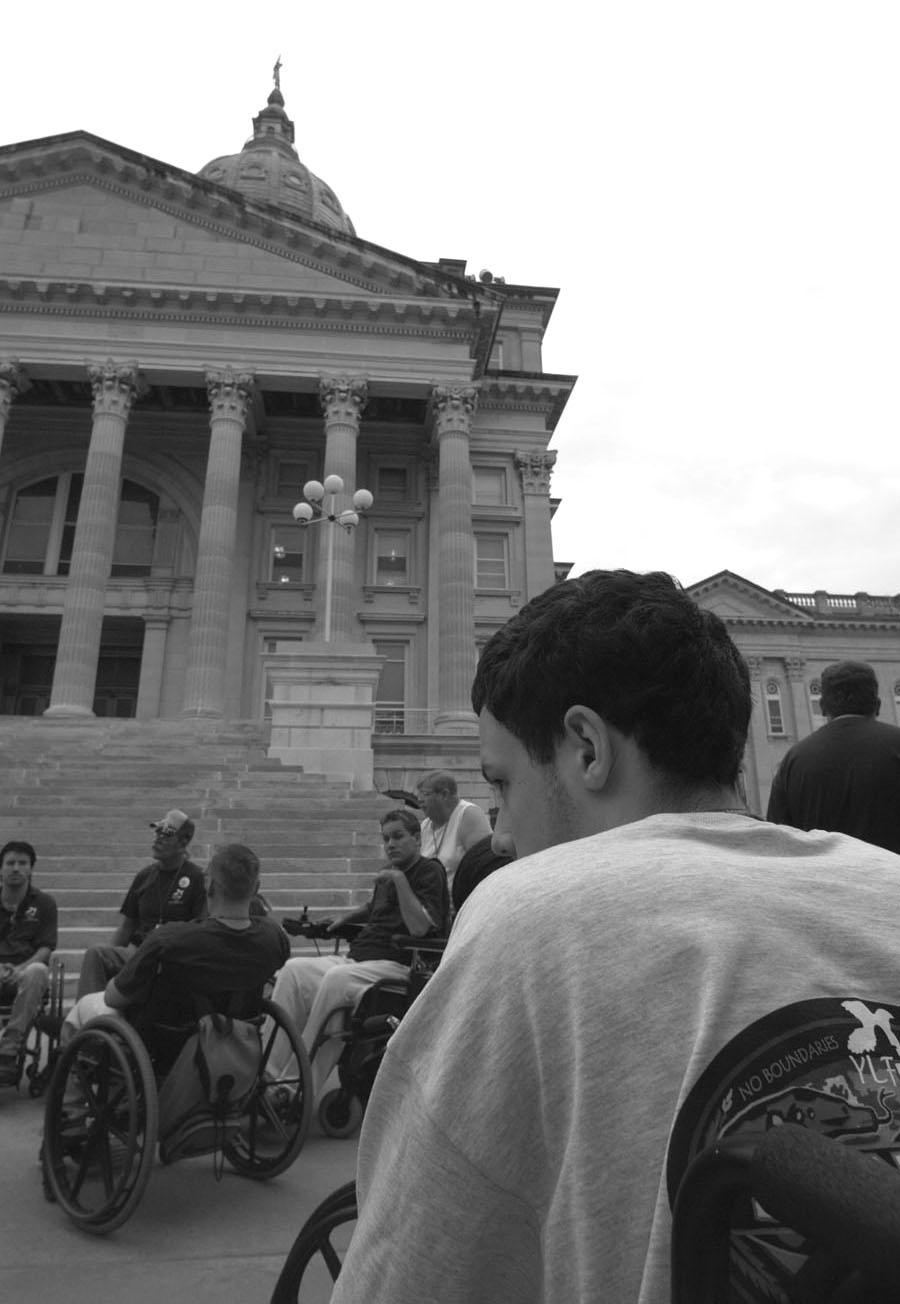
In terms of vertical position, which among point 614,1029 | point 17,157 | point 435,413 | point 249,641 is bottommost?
point 614,1029

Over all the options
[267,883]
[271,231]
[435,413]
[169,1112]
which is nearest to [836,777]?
[169,1112]

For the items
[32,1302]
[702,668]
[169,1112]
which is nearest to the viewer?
[702,668]

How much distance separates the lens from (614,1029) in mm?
929

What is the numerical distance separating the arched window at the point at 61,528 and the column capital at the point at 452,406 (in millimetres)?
10331

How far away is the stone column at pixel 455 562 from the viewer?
939 inches

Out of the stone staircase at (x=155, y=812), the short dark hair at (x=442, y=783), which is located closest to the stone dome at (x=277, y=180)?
the stone staircase at (x=155, y=812)

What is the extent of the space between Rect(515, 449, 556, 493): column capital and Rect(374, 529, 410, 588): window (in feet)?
15.2

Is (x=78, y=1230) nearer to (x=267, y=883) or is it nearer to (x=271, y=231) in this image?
(x=267, y=883)

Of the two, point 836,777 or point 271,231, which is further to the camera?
point 271,231

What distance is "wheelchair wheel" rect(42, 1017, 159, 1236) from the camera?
11.9 ft

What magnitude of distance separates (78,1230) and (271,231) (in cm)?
2818

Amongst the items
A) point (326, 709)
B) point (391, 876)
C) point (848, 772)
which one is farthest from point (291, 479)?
point (848, 772)

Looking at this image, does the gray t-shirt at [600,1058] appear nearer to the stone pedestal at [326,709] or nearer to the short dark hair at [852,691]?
the short dark hair at [852,691]

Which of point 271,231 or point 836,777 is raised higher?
point 271,231
